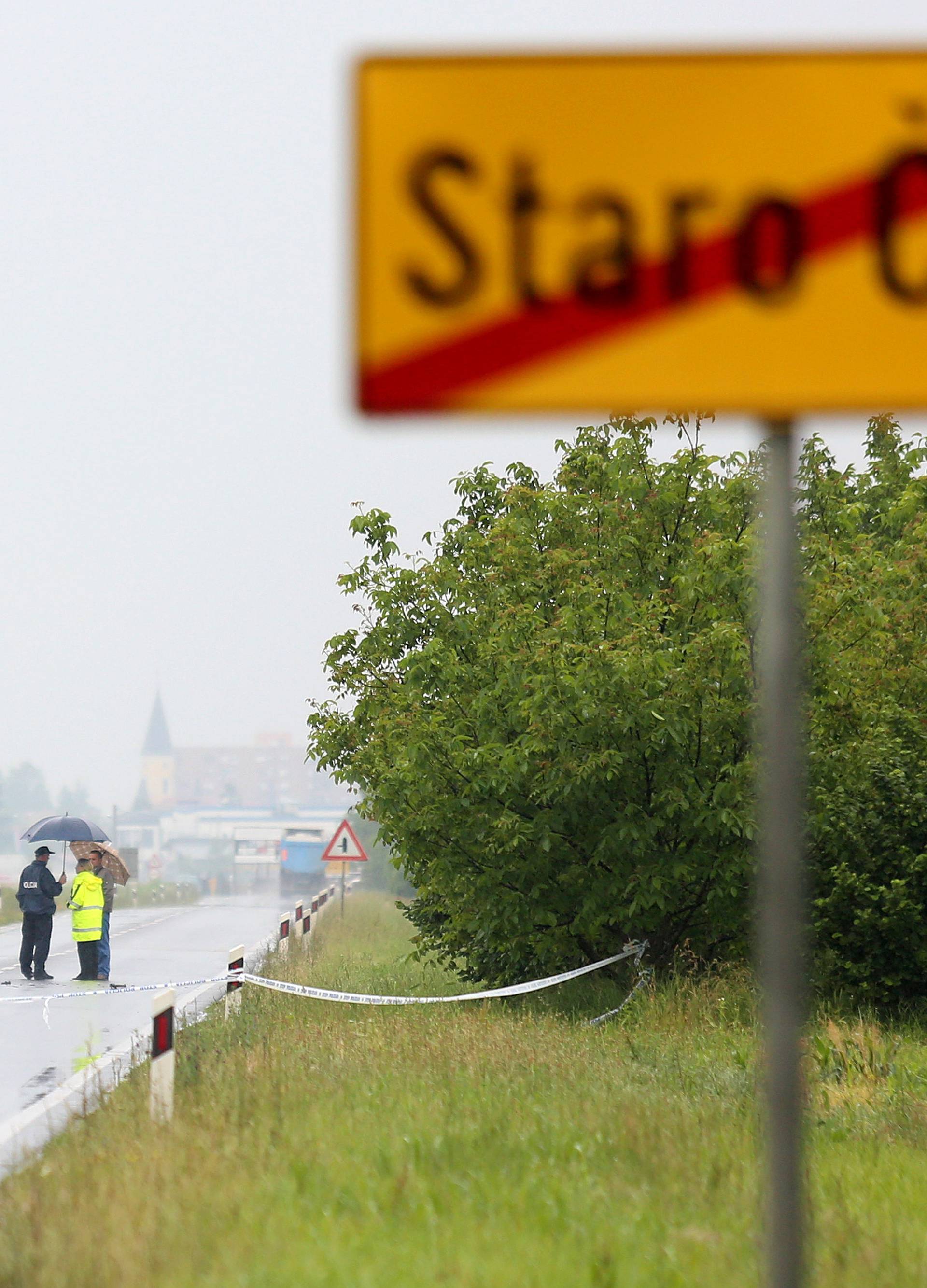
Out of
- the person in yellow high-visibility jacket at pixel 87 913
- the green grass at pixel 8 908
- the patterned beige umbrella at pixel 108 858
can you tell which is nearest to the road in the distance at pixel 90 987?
the person in yellow high-visibility jacket at pixel 87 913

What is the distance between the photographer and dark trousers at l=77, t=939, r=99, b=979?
72.5 ft

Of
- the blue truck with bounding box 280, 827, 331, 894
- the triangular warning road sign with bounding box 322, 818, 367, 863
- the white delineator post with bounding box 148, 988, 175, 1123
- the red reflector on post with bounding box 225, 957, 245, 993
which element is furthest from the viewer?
the blue truck with bounding box 280, 827, 331, 894

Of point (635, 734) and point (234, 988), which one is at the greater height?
point (635, 734)

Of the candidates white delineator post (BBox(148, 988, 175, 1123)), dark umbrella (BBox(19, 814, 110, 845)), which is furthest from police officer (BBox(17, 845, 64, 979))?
white delineator post (BBox(148, 988, 175, 1123))

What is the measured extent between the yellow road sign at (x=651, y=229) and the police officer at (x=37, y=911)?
2053 cm

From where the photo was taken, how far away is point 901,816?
14.7 m

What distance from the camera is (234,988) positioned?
14.1 meters

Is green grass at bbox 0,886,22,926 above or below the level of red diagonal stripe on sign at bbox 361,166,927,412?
below

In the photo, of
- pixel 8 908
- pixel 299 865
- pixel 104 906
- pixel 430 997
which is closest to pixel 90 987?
pixel 104 906

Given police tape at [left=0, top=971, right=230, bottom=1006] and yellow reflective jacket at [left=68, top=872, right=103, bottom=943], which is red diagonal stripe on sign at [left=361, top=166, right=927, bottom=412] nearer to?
police tape at [left=0, top=971, right=230, bottom=1006]

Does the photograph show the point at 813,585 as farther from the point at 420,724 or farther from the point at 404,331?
the point at 404,331

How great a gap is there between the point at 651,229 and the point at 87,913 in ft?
62.6

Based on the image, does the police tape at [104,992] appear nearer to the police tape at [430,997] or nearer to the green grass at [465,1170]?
the police tape at [430,997]

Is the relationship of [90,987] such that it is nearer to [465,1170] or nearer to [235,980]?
[235,980]
